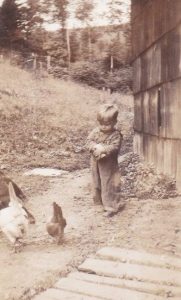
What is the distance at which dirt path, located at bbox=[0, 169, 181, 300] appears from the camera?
176 inches

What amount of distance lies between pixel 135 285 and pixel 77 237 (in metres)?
1.69

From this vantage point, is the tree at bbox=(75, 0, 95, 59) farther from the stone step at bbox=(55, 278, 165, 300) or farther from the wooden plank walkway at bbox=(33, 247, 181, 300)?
the stone step at bbox=(55, 278, 165, 300)

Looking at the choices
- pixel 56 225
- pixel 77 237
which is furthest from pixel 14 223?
pixel 77 237

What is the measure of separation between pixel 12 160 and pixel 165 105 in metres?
3.49

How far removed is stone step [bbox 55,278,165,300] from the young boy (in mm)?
2316

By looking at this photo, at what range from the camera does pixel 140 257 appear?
4723mm

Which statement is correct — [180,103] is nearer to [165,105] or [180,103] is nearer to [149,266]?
[165,105]

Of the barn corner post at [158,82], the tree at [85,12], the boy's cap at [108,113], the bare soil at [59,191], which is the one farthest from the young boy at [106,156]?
the tree at [85,12]

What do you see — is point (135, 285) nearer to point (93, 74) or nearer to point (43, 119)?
point (93, 74)

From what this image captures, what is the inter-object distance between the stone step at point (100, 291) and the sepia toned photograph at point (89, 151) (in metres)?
0.01

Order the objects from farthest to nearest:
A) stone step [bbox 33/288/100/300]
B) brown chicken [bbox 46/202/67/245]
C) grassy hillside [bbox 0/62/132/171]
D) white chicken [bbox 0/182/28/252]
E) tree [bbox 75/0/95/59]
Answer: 1. grassy hillside [bbox 0/62/132/171]
2. tree [bbox 75/0/95/59]
3. brown chicken [bbox 46/202/67/245]
4. white chicken [bbox 0/182/28/252]
5. stone step [bbox 33/288/100/300]

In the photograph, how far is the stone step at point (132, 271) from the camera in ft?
13.8

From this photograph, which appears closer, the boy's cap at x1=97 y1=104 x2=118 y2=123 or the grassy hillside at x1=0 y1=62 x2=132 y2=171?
the boy's cap at x1=97 y1=104 x2=118 y2=123

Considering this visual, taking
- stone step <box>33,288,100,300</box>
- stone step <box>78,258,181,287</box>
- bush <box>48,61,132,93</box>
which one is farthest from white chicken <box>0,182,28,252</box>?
bush <box>48,61,132,93</box>
